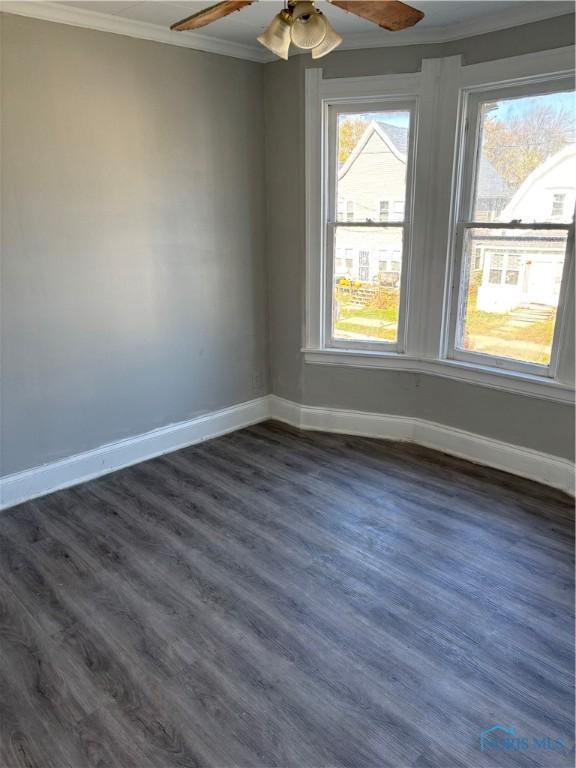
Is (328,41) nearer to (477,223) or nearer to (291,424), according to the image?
(477,223)

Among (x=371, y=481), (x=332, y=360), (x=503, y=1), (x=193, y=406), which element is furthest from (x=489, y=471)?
(x=503, y=1)

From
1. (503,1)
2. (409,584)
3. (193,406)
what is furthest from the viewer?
(193,406)

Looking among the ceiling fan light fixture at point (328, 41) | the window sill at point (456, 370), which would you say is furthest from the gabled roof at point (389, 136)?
→ the ceiling fan light fixture at point (328, 41)

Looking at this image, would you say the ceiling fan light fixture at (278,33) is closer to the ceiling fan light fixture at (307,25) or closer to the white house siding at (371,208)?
the ceiling fan light fixture at (307,25)

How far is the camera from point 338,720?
1.81 meters

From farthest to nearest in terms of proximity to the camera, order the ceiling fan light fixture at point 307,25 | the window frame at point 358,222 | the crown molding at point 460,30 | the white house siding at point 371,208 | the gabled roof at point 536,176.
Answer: the white house siding at point 371,208
the window frame at point 358,222
the gabled roof at point 536,176
the crown molding at point 460,30
the ceiling fan light fixture at point 307,25

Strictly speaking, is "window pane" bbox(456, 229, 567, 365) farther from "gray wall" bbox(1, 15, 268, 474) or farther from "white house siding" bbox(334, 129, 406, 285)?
"gray wall" bbox(1, 15, 268, 474)

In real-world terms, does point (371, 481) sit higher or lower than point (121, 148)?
lower

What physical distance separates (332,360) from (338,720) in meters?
2.57

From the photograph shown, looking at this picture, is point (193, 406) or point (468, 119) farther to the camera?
point (193, 406)

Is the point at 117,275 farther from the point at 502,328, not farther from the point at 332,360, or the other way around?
the point at 502,328

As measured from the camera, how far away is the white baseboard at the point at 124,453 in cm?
316

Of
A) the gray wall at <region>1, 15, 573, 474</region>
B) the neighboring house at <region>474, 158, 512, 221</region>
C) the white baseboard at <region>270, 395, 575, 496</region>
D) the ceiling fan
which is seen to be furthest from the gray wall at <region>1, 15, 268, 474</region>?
the neighboring house at <region>474, 158, 512, 221</region>

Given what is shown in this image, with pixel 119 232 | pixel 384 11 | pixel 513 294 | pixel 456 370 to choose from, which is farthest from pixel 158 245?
pixel 513 294
